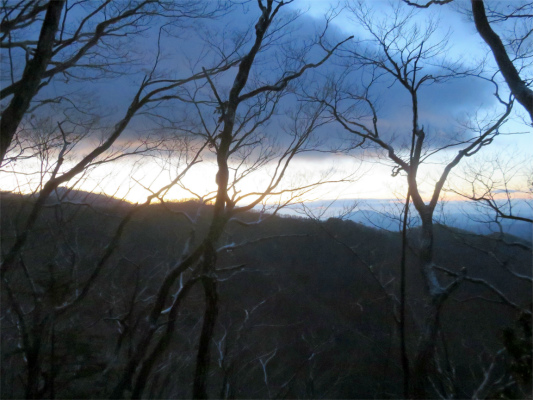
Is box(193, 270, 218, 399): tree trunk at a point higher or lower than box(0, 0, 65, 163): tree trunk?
lower

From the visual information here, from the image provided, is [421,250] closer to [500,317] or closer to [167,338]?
[500,317]

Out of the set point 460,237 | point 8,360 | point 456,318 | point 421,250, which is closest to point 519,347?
point 421,250

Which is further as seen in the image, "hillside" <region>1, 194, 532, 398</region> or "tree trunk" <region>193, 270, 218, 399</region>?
"hillside" <region>1, 194, 532, 398</region>

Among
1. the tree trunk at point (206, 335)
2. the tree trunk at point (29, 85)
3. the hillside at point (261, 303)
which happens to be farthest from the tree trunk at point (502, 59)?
the tree trunk at point (29, 85)

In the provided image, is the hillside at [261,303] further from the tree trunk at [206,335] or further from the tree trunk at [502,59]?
the tree trunk at [502,59]

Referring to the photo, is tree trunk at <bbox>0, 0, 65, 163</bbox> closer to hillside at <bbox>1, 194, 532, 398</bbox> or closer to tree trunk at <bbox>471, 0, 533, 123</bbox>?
hillside at <bbox>1, 194, 532, 398</bbox>

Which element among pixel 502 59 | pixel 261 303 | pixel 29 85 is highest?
pixel 502 59

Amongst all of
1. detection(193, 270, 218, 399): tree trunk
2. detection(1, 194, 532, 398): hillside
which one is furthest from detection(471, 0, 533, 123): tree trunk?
detection(193, 270, 218, 399): tree trunk

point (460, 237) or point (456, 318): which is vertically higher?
point (460, 237)

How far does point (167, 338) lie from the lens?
7.68 m

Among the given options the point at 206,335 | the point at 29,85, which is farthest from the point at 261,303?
the point at 29,85

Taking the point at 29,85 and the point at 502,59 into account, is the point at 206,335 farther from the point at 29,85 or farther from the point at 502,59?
the point at 502,59

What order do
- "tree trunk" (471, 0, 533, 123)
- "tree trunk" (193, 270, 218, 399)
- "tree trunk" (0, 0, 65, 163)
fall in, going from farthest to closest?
1. "tree trunk" (193, 270, 218, 399)
2. "tree trunk" (471, 0, 533, 123)
3. "tree trunk" (0, 0, 65, 163)

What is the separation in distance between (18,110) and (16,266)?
3.61 m
